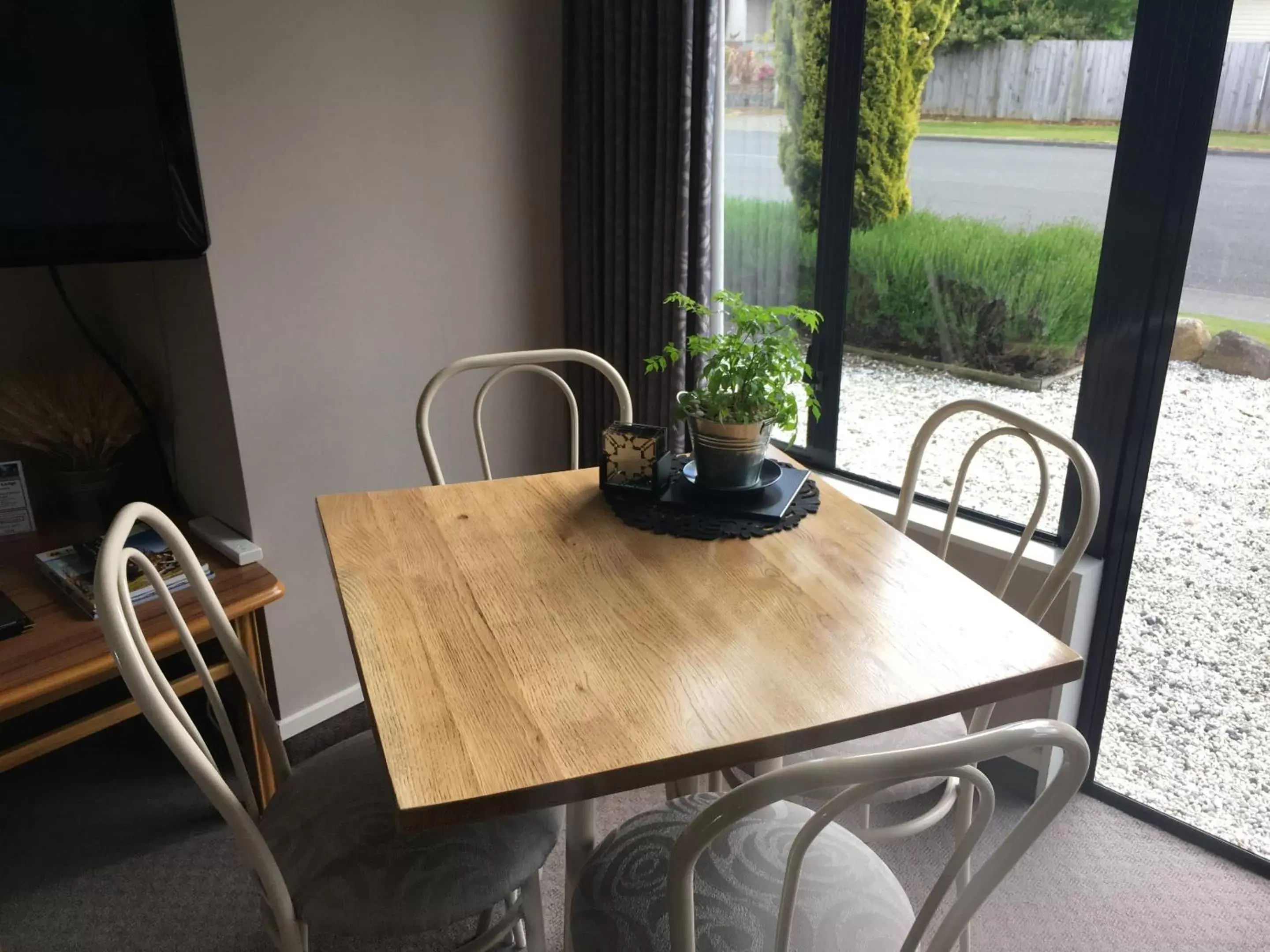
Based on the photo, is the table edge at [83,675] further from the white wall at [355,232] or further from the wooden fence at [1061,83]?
the wooden fence at [1061,83]

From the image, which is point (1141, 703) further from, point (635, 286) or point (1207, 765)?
point (635, 286)

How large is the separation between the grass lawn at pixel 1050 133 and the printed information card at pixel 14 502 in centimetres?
214

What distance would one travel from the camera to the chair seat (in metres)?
1.44

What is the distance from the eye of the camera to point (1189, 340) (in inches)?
72.7

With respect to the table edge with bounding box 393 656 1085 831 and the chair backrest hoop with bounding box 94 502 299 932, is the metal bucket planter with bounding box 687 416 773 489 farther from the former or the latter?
the chair backrest hoop with bounding box 94 502 299 932

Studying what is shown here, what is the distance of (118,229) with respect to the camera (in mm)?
1815

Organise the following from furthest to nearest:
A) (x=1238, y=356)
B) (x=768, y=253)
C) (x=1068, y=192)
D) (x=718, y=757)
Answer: (x=768, y=253), (x=1068, y=192), (x=1238, y=356), (x=718, y=757)

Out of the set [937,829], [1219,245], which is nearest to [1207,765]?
[937,829]

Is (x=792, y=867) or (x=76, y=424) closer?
(x=792, y=867)

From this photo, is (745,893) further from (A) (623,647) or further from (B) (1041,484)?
(B) (1041,484)

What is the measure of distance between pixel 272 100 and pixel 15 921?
1.66 meters

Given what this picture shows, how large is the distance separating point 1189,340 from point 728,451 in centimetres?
100

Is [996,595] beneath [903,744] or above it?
above

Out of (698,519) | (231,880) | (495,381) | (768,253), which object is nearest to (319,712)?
(231,880)
